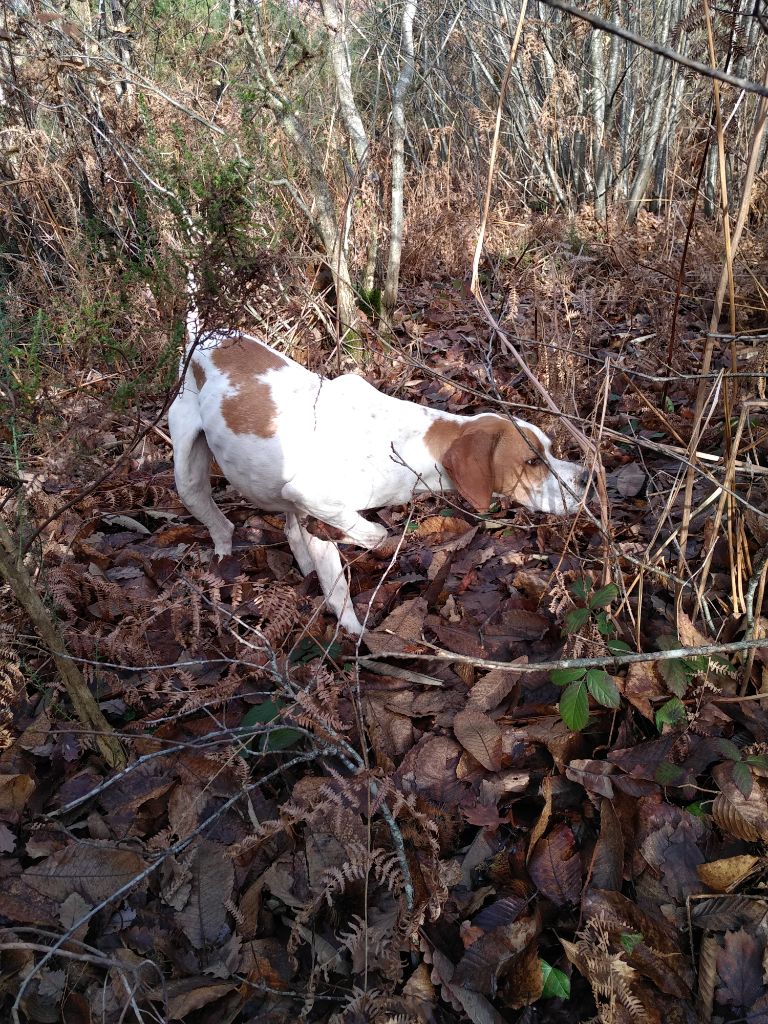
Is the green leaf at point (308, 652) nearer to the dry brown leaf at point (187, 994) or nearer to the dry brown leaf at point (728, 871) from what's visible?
the dry brown leaf at point (187, 994)

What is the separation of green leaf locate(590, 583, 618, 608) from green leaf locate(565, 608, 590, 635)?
34 mm

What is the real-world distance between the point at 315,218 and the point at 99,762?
4.15m

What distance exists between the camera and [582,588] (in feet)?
6.92

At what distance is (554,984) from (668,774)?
572 mm

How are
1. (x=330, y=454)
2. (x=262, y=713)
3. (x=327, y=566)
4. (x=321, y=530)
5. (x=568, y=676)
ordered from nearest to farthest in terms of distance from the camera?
(x=568, y=676), (x=262, y=713), (x=327, y=566), (x=330, y=454), (x=321, y=530)

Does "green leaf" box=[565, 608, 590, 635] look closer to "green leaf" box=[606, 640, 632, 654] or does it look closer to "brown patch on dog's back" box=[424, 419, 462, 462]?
"green leaf" box=[606, 640, 632, 654]

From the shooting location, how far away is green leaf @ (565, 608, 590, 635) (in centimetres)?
195

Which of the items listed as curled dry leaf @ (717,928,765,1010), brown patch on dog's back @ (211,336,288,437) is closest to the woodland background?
curled dry leaf @ (717,928,765,1010)

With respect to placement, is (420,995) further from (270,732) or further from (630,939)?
(270,732)

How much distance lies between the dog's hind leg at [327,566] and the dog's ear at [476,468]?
2.19ft

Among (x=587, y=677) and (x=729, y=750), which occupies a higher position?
(x=587, y=677)

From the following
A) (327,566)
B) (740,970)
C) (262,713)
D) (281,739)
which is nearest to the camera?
(740,970)

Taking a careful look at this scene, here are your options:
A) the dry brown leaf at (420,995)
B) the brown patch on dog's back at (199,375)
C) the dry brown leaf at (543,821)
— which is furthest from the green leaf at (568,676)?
the brown patch on dog's back at (199,375)

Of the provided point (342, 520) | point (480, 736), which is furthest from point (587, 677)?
point (342, 520)
